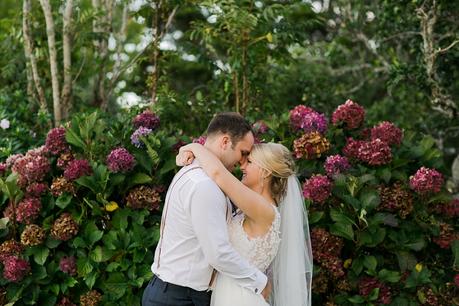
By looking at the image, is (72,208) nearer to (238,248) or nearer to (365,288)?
(238,248)

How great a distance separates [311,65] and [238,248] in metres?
5.77

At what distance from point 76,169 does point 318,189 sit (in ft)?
5.41

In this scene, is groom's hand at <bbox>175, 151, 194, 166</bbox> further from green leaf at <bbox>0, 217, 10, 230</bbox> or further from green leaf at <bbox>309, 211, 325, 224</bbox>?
green leaf at <bbox>0, 217, 10, 230</bbox>

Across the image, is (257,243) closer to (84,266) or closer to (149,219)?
(149,219)

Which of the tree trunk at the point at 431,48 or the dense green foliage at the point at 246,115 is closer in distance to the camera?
the dense green foliage at the point at 246,115

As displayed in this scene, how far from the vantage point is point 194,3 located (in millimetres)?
6098

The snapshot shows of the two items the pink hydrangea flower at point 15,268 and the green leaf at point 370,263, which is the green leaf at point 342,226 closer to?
the green leaf at point 370,263

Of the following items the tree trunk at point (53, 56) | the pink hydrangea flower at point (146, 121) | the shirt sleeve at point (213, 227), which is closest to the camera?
the shirt sleeve at point (213, 227)

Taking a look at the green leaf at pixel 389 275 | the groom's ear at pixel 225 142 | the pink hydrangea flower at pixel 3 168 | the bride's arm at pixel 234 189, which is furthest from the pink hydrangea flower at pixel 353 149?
the pink hydrangea flower at pixel 3 168

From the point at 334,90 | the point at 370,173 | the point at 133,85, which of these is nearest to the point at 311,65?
the point at 334,90

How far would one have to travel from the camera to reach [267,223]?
3.29 metres

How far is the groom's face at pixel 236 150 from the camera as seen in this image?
326 centimetres

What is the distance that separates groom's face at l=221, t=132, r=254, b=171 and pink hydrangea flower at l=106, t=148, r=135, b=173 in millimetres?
1124

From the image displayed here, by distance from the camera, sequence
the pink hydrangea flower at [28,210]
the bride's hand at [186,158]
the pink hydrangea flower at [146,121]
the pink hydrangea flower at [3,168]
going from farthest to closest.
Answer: the pink hydrangea flower at [146,121]
the pink hydrangea flower at [3,168]
the pink hydrangea flower at [28,210]
the bride's hand at [186,158]
